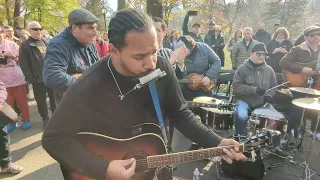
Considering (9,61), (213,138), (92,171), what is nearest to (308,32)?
(213,138)

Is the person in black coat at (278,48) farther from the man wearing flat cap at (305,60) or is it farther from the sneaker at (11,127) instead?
the sneaker at (11,127)

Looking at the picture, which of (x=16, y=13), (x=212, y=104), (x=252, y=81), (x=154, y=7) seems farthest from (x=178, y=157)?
(x=16, y=13)

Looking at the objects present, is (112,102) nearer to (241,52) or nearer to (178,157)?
(178,157)

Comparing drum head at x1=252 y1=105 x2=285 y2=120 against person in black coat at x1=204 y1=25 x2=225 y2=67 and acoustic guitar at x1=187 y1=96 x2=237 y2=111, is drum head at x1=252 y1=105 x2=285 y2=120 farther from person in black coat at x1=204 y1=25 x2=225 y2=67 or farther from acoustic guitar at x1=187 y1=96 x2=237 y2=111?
person in black coat at x1=204 y1=25 x2=225 y2=67

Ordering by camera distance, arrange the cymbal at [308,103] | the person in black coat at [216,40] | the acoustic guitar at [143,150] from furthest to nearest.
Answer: the person in black coat at [216,40] < the cymbal at [308,103] < the acoustic guitar at [143,150]

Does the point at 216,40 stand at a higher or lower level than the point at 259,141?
higher

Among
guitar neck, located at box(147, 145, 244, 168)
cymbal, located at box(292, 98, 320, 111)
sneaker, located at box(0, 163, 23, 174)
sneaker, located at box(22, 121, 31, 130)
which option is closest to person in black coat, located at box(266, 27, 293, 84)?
cymbal, located at box(292, 98, 320, 111)

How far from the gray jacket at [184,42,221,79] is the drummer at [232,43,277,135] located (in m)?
0.52

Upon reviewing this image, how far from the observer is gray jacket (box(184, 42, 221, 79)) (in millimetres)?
5070

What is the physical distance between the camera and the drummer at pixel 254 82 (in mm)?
4926

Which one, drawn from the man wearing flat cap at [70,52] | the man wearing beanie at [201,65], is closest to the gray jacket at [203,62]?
the man wearing beanie at [201,65]

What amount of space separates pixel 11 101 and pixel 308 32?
6.68m

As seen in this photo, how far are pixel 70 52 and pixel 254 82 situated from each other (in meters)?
3.58

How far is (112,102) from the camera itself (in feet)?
5.48
